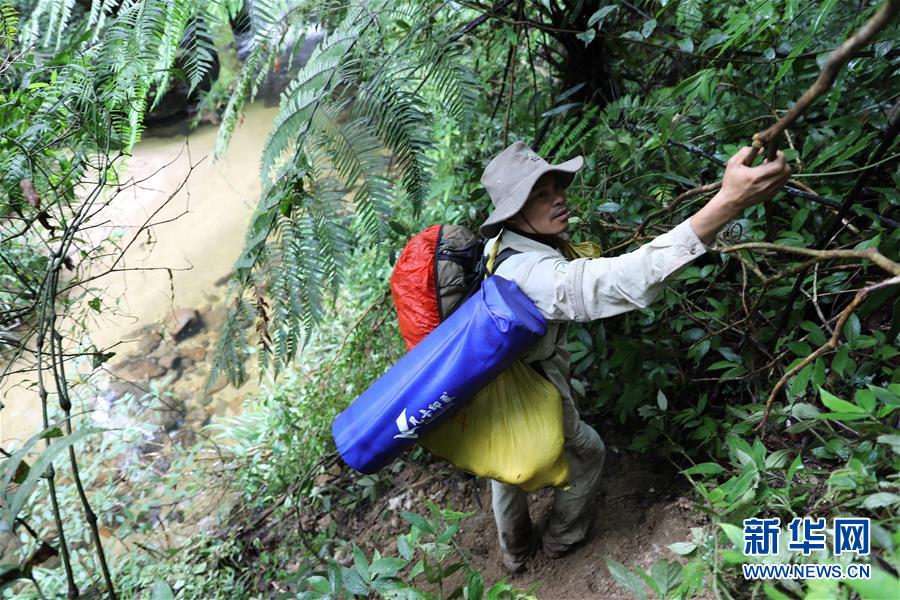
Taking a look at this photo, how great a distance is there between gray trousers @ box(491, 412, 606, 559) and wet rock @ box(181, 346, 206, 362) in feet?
14.0

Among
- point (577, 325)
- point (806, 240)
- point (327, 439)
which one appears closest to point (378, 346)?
point (327, 439)

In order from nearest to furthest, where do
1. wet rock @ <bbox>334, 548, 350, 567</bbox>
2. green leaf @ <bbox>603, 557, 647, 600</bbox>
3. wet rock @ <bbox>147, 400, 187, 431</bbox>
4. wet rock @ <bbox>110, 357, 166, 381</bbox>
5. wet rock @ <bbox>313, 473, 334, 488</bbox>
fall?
1. green leaf @ <bbox>603, 557, 647, 600</bbox>
2. wet rock @ <bbox>334, 548, 350, 567</bbox>
3. wet rock @ <bbox>313, 473, 334, 488</bbox>
4. wet rock @ <bbox>147, 400, 187, 431</bbox>
5. wet rock @ <bbox>110, 357, 166, 381</bbox>

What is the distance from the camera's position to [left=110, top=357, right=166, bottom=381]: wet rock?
5.91m

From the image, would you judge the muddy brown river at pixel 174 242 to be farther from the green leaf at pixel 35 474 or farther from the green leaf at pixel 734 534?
the green leaf at pixel 734 534

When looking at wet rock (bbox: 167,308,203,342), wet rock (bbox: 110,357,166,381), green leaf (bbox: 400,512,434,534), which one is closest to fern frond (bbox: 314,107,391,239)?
green leaf (bbox: 400,512,434,534)

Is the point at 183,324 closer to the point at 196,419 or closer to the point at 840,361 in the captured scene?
the point at 196,419

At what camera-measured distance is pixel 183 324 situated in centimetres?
634

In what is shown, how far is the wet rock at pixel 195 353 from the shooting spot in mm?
6086

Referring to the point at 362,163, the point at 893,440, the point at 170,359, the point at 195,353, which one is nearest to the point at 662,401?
the point at 893,440

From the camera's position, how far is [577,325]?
2.82m

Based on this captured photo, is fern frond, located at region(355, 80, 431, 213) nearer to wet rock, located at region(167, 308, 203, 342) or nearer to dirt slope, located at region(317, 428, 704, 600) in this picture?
dirt slope, located at region(317, 428, 704, 600)

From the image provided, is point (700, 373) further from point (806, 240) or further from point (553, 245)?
point (553, 245)

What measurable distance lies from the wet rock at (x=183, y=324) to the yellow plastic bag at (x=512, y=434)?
4804mm

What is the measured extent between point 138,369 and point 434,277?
4862 millimetres
